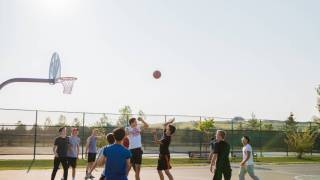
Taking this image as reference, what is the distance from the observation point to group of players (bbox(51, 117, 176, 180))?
8320 mm

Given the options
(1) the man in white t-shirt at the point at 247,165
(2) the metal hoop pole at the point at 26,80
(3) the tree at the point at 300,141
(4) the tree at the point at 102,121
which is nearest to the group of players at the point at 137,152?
(1) the man in white t-shirt at the point at 247,165

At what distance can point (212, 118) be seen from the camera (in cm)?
4181

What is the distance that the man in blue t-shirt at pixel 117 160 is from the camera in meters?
8.27

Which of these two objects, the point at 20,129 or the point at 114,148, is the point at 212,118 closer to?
the point at 20,129

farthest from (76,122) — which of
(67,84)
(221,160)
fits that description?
(221,160)

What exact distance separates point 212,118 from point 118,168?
111 feet

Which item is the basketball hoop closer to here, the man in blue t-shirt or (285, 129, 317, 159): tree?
the man in blue t-shirt

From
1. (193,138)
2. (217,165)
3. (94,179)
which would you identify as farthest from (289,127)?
(217,165)

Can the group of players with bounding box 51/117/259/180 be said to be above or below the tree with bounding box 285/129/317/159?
above

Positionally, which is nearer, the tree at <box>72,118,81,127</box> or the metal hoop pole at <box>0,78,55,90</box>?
the metal hoop pole at <box>0,78,55,90</box>

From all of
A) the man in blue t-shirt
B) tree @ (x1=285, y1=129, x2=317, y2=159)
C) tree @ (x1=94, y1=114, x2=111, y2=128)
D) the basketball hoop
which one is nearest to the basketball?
the basketball hoop

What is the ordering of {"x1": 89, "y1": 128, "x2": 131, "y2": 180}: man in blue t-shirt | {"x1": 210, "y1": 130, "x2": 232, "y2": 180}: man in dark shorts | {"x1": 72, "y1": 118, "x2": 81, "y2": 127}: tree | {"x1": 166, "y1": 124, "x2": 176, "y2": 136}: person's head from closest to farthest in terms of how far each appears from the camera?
1. {"x1": 89, "y1": 128, "x2": 131, "y2": 180}: man in blue t-shirt
2. {"x1": 210, "y1": 130, "x2": 232, "y2": 180}: man in dark shorts
3. {"x1": 166, "y1": 124, "x2": 176, "y2": 136}: person's head
4. {"x1": 72, "y1": 118, "x2": 81, "y2": 127}: tree

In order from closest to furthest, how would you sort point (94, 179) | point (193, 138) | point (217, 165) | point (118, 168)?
point (118, 168) < point (217, 165) < point (94, 179) < point (193, 138)

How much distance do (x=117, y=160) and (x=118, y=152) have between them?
0.47 ft
